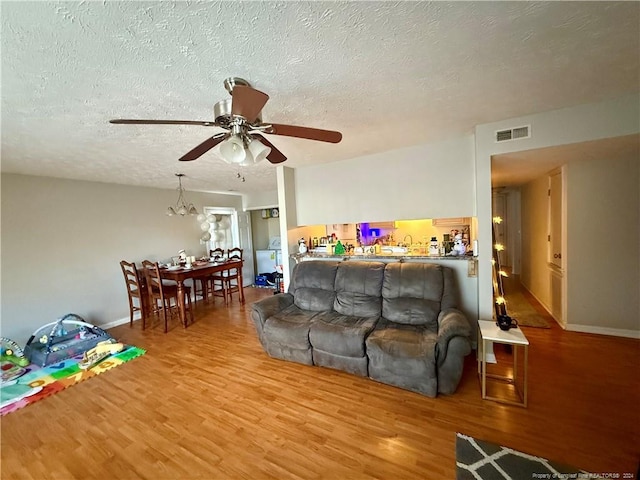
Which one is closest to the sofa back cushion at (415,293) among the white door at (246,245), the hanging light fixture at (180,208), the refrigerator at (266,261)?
the hanging light fixture at (180,208)

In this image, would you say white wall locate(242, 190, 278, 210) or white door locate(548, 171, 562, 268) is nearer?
white door locate(548, 171, 562, 268)

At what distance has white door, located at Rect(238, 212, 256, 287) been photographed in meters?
6.52

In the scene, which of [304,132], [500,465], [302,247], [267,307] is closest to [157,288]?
[267,307]

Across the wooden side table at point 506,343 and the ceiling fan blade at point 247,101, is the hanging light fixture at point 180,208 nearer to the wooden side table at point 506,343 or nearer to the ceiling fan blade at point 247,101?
the ceiling fan blade at point 247,101

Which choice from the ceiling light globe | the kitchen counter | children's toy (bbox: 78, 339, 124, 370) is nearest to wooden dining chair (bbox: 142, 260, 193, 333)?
children's toy (bbox: 78, 339, 124, 370)

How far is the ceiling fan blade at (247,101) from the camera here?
1.20 metres

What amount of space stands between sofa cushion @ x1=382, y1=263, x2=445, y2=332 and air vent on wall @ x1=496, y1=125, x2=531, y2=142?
1.38 m

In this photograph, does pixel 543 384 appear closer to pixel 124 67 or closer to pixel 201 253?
pixel 124 67

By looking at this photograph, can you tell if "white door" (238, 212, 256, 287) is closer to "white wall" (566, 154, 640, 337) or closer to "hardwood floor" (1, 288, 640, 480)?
"hardwood floor" (1, 288, 640, 480)

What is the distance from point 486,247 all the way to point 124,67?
316 cm

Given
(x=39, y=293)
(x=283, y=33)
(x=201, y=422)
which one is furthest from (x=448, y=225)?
(x=39, y=293)

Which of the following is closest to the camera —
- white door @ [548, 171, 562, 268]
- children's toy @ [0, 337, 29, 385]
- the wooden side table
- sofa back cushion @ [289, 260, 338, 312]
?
the wooden side table

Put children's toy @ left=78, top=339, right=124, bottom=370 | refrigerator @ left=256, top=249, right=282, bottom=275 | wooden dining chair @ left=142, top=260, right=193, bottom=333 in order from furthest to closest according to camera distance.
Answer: refrigerator @ left=256, top=249, right=282, bottom=275 → wooden dining chair @ left=142, top=260, right=193, bottom=333 → children's toy @ left=78, top=339, right=124, bottom=370

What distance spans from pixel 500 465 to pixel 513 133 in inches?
102
